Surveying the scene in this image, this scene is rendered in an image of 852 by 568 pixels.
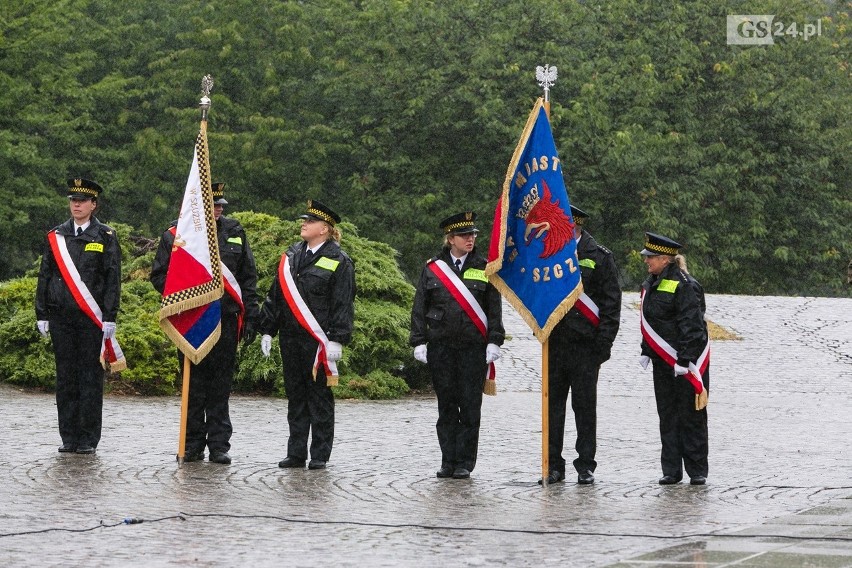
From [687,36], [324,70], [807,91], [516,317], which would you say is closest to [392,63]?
[324,70]

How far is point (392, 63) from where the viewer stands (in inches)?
1900

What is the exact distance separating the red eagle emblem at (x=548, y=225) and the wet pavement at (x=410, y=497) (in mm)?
1698

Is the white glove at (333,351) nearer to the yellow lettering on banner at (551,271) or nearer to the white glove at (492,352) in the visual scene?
the white glove at (492,352)

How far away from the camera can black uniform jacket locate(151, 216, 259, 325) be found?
12.1m

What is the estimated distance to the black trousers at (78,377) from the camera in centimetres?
1214

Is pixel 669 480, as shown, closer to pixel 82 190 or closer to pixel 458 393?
pixel 458 393

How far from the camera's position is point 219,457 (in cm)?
1174

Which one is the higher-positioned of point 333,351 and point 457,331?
point 457,331

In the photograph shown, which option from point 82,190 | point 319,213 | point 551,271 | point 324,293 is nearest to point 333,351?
point 324,293

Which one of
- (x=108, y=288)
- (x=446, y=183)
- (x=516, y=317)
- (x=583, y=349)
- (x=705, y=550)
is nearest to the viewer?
(x=705, y=550)

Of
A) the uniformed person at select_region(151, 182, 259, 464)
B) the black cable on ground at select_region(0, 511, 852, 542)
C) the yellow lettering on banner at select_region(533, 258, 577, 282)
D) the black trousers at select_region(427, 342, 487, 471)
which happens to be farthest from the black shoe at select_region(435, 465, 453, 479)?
the black cable on ground at select_region(0, 511, 852, 542)

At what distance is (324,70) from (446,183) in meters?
5.56

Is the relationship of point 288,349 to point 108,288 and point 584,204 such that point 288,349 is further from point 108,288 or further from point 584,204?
point 584,204

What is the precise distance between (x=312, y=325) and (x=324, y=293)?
27 cm
